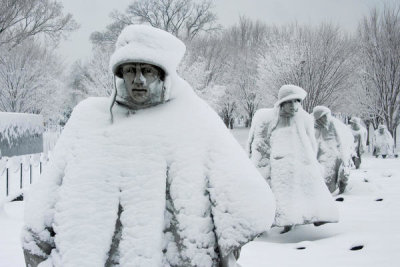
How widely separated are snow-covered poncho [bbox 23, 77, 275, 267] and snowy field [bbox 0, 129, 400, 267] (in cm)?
301

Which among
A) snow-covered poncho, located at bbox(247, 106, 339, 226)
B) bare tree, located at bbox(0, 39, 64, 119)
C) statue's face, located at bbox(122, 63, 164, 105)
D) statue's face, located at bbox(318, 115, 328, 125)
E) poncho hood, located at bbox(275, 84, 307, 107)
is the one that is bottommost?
snow-covered poncho, located at bbox(247, 106, 339, 226)

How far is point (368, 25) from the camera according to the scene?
26.5m

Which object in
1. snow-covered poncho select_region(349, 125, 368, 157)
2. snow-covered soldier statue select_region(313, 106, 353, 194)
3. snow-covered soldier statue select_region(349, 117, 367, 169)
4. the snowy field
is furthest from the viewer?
snow-covered poncho select_region(349, 125, 368, 157)

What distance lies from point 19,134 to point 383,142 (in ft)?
58.9

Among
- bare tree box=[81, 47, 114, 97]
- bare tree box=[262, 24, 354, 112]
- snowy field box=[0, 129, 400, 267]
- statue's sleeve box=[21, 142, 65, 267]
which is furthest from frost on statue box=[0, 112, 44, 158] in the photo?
bare tree box=[262, 24, 354, 112]

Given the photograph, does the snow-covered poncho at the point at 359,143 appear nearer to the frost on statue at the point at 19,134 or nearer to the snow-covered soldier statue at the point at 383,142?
the snow-covered soldier statue at the point at 383,142

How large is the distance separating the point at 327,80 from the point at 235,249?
2414 cm

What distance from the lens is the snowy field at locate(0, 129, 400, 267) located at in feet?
17.5

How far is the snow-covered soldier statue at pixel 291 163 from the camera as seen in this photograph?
6934mm

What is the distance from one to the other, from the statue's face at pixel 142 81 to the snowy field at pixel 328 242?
127 inches

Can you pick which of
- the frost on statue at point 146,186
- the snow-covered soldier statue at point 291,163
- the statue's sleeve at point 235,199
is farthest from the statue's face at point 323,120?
the statue's sleeve at point 235,199

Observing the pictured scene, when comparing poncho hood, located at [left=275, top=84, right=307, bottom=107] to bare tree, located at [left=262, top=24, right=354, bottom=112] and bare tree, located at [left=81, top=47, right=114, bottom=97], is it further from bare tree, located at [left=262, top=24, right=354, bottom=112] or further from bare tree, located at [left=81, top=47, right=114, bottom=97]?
bare tree, located at [left=81, top=47, right=114, bottom=97]

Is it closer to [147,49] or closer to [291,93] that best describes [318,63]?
[291,93]

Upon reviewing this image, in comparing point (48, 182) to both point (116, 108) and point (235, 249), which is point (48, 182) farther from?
point (235, 249)
